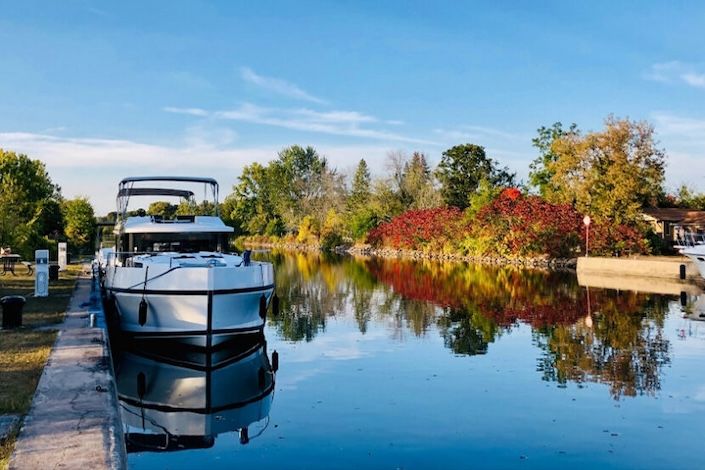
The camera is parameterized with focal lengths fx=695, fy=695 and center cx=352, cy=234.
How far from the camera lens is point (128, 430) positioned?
379 inches

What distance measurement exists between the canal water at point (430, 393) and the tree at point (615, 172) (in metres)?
27.3

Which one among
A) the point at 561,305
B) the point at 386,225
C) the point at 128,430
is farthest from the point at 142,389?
the point at 386,225

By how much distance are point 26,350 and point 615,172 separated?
140 feet

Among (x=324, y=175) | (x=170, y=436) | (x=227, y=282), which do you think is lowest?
(x=170, y=436)

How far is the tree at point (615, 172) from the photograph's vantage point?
46906 mm

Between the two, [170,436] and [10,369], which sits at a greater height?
[10,369]

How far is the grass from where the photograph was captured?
26.8 ft

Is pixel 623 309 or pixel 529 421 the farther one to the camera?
pixel 623 309

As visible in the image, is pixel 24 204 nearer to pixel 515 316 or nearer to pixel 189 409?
pixel 515 316

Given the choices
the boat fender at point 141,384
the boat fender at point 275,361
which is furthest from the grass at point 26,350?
the boat fender at point 275,361

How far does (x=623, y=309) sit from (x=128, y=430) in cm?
1727

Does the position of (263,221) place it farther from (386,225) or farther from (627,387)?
(627,387)

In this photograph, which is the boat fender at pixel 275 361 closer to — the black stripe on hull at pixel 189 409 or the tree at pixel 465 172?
the black stripe on hull at pixel 189 409

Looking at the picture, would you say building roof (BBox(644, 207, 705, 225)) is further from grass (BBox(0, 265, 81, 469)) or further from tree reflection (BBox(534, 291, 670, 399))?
grass (BBox(0, 265, 81, 469))
